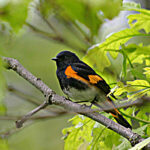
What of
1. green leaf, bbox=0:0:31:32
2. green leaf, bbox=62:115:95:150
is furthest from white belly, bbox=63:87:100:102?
green leaf, bbox=0:0:31:32

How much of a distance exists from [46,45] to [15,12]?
329 cm

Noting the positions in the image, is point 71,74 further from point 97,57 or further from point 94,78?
point 97,57

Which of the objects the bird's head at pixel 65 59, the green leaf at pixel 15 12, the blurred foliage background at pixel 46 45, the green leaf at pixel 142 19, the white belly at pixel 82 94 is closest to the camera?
the green leaf at pixel 15 12

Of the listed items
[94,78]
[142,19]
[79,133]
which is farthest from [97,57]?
[79,133]

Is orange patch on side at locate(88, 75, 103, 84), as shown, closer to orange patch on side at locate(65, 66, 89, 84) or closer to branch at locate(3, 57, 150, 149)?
orange patch on side at locate(65, 66, 89, 84)

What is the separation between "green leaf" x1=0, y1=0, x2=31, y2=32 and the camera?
121 cm

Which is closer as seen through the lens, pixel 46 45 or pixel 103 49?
pixel 103 49

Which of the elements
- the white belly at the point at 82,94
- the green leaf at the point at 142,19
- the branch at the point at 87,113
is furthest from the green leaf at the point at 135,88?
the white belly at the point at 82,94

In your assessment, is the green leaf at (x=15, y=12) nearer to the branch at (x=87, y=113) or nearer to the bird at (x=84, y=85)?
the branch at (x=87, y=113)

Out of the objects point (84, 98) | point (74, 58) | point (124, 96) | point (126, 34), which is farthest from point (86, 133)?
point (74, 58)

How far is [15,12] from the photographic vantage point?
1325 millimetres

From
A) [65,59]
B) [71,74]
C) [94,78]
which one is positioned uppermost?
[65,59]

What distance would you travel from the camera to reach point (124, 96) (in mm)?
1477

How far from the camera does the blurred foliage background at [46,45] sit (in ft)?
4.55
